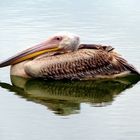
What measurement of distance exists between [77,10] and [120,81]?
5186 millimetres

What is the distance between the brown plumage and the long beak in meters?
0.11

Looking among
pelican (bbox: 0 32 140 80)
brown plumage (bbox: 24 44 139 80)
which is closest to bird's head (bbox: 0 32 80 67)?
pelican (bbox: 0 32 140 80)

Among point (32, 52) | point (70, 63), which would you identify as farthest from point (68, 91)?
point (32, 52)

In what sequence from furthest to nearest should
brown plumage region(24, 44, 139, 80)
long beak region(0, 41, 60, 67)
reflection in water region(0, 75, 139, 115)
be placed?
long beak region(0, 41, 60, 67), brown plumage region(24, 44, 139, 80), reflection in water region(0, 75, 139, 115)

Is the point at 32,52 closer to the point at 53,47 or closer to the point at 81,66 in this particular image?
the point at 53,47

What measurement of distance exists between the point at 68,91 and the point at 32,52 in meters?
1.04

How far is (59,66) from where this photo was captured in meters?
10.7

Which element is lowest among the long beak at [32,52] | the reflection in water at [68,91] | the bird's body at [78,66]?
the reflection in water at [68,91]

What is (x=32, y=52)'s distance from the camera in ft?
35.9

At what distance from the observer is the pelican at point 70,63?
10.7 m

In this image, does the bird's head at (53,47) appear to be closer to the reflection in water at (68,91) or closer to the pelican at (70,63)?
the pelican at (70,63)

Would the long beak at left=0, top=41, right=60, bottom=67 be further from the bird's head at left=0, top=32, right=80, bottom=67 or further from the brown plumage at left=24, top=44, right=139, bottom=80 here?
the brown plumage at left=24, top=44, right=139, bottom=80

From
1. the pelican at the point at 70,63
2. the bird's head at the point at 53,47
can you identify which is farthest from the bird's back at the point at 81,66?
the bird's head at the point at 53,47

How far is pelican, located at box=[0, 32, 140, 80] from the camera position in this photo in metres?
10.7
